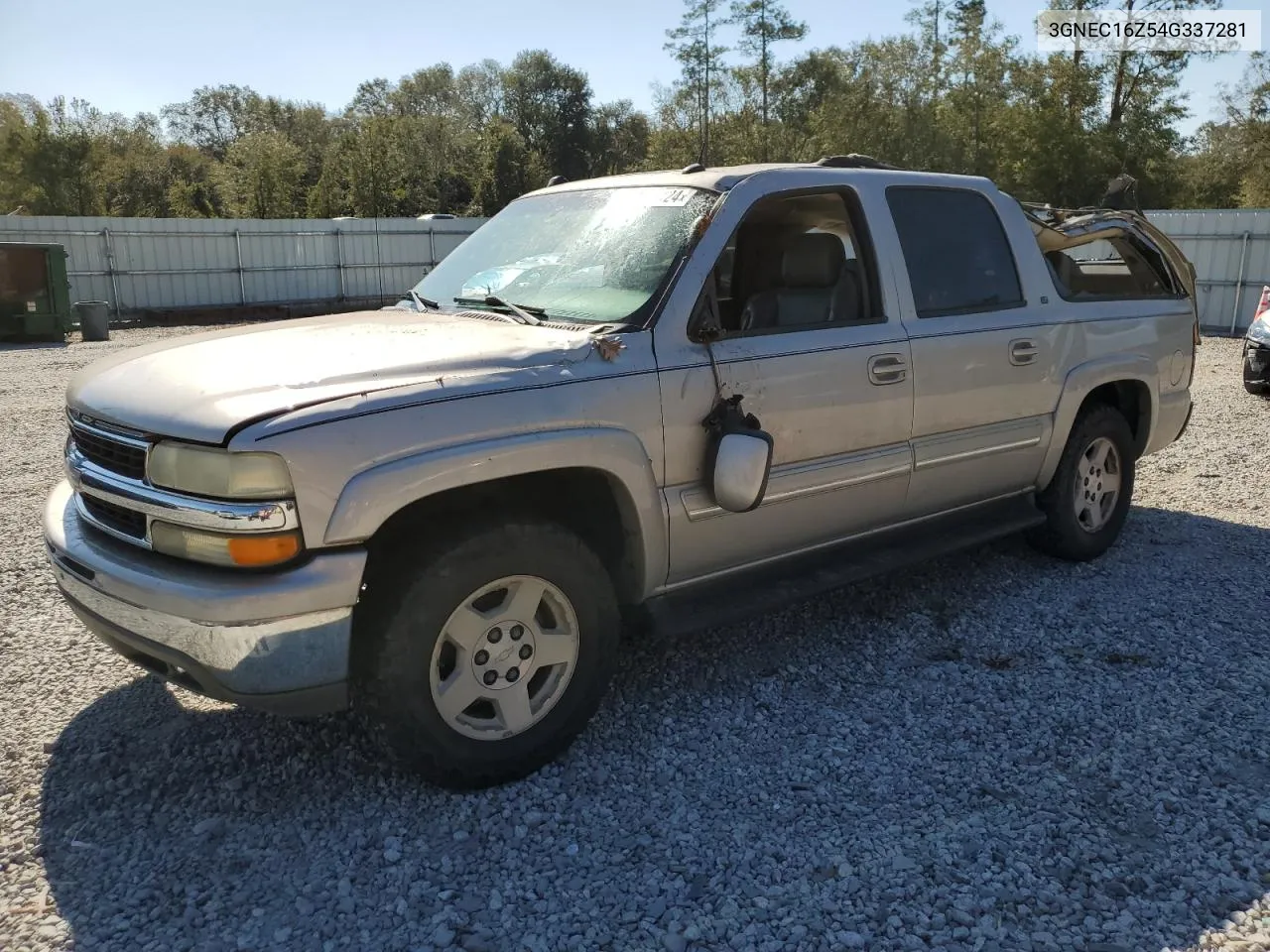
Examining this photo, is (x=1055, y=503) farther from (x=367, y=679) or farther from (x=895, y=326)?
(x=367, y=679)

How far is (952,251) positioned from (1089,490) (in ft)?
5.63

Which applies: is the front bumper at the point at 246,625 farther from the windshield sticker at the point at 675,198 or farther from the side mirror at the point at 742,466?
the windshield sticker at the point at 675,198

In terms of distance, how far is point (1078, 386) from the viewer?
490 centimetres

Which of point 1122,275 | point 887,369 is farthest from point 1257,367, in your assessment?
point 887,369

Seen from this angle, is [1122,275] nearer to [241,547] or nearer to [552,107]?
[241,547]

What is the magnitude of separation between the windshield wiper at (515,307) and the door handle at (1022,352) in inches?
90.0

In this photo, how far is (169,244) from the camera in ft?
69.5

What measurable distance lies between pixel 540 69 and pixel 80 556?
5930 cm

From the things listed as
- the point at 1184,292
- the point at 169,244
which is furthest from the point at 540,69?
the point at 1184,292

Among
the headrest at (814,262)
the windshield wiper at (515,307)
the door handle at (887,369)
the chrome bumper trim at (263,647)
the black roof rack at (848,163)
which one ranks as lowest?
the chrome bumper trim at (263,647)

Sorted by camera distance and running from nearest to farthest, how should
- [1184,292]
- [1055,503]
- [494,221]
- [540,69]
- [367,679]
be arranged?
[367,679], [494,221], [1055,503], [1184,292], [540,69]

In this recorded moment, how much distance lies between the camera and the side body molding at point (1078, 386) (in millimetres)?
4867

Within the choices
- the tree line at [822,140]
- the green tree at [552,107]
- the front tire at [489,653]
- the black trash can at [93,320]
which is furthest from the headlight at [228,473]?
the green tree at [552,107]

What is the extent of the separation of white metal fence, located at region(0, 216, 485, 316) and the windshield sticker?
17575 millimetres
